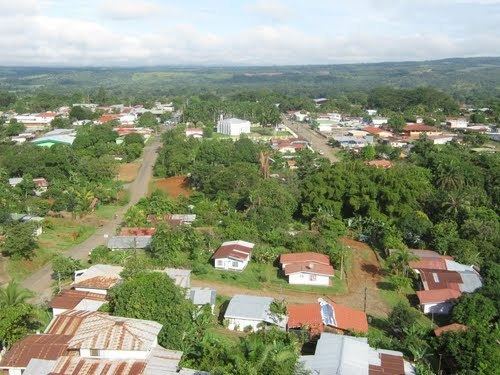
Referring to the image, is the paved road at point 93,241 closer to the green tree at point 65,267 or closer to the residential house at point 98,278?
the green tree at point 65,267

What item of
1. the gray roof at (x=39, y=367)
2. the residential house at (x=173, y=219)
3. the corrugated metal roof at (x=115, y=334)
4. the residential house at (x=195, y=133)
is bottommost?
the residential house at (x=195, y=133)

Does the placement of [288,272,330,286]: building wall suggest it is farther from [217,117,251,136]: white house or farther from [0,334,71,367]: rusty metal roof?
[217,117,251,136]: white house

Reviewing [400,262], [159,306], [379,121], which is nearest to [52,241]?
[159,306]

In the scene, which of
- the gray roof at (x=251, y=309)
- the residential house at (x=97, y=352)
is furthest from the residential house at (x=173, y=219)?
the residential house at (x=97, y=352)

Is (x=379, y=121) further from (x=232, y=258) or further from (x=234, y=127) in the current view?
(x=232, y=258)

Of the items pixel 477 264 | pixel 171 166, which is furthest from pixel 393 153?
pixel 477 264

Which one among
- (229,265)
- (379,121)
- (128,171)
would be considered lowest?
(379,121)

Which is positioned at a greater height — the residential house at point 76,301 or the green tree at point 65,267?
the residential house at point 76,301
